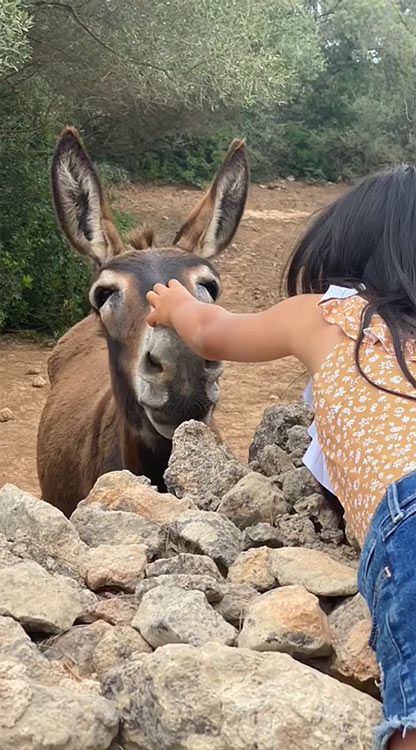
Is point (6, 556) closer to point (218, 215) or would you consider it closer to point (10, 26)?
point (218, 215)

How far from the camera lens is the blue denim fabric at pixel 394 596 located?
1553 mm

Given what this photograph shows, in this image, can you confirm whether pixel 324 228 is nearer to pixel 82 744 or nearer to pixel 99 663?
pixel 99 663

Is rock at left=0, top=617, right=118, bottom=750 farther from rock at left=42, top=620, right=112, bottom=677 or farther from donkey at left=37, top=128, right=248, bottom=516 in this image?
donkey at left=37, top=128, right=248, bottom=516

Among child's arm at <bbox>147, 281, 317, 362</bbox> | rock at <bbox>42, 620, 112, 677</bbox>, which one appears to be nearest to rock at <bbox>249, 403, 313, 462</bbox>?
child's arm at <bbox>147, 281, 317, 362</bbox>

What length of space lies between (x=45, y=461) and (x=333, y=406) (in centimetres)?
369

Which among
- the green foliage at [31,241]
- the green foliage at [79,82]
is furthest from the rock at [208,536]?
the green foliage at [31,241]

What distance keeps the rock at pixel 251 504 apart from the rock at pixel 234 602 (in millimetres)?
537

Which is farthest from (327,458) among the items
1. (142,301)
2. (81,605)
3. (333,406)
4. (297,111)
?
(297,111)

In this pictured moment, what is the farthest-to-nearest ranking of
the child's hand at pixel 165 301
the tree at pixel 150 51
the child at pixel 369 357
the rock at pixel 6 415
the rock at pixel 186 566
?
the tree at pixel 150 51 → the rock at pixel 6 415 → the child's hand at pixel 165 301 → the rock at pixel 186 566 → the child at pixel 369 357

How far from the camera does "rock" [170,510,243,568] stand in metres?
2.28

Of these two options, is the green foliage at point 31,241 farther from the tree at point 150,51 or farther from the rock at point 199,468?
the rock at point 199,468

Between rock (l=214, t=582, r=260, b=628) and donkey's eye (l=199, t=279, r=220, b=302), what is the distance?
1889mm

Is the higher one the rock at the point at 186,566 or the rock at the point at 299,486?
the rock at the point at 186,566

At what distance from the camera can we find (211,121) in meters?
19.5
